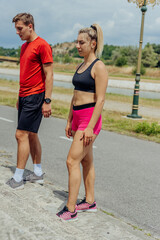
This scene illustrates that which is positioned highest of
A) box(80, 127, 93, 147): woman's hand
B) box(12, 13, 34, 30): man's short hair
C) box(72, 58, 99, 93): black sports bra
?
box(12, 13, 34, 30): man's short hair

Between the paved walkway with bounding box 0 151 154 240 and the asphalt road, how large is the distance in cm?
46

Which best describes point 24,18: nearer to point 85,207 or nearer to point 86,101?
point 86,101

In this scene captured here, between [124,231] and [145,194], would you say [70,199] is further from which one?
[145,194]

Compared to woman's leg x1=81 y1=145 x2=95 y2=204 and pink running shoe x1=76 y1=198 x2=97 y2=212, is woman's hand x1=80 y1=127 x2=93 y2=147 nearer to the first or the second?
woman's leg x1=81 y1=145 x2=95 y2=204

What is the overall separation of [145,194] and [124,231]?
5.00 ft

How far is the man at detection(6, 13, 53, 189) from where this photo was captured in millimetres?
3980

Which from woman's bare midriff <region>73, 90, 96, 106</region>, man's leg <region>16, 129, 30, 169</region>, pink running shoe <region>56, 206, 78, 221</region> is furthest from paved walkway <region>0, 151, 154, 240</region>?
woman's bare midriff <region>73, 90, 96, 106</region>

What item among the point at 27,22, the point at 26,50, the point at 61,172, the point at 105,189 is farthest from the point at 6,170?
the point at 27,22

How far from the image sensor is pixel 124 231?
3041 millimetres

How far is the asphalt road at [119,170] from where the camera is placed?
3928 millimetres

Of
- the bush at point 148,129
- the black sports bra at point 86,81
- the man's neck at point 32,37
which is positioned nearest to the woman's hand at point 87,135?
the black sports bra at point 86,81

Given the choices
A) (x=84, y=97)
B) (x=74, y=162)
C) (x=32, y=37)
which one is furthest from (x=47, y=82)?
(x=74, y=162)

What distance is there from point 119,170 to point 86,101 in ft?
8.49

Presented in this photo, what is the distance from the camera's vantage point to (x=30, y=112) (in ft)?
13.3
